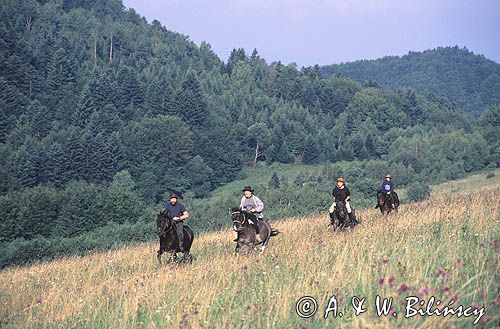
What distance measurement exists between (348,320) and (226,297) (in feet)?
7.46

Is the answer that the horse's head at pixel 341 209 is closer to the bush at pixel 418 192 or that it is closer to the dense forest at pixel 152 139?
the dense forest at pixel 152 139

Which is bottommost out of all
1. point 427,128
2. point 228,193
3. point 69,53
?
point 228,193

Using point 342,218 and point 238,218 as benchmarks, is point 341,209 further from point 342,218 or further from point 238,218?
point 238,218

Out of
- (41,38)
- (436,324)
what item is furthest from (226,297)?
(41,38)

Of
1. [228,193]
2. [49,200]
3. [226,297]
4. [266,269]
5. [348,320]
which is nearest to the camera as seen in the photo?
[348,320]

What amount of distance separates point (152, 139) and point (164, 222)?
115 m

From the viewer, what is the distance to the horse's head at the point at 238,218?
14.5 m

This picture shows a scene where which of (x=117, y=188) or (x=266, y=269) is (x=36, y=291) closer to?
(x=266, y=269)

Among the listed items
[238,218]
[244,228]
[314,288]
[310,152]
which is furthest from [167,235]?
[310,152]

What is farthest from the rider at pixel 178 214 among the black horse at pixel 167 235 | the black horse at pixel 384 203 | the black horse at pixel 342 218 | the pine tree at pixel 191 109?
the pine tree at pixel 191 109

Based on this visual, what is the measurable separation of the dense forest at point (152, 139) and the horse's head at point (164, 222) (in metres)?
42.7

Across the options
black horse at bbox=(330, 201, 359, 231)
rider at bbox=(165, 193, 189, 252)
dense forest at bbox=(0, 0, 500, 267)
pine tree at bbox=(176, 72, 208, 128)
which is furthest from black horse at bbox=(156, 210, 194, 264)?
pine tree at bbox=(176, 72, 208, 128)

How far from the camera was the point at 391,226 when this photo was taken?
41.0ft

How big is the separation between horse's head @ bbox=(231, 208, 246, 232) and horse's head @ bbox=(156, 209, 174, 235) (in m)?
1.70
